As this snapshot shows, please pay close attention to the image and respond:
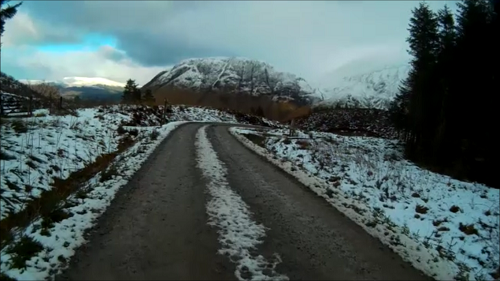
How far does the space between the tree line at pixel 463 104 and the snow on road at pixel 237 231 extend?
13.4 meters

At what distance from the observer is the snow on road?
188 inches

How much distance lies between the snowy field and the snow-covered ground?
4.80 m

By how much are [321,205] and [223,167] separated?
4327 millimetres

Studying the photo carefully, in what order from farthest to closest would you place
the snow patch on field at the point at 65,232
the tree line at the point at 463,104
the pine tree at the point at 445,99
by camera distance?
the pine tree at the point at 445,99, the tree line at the point at 463,104, the snow patch on field at the point at 65,232

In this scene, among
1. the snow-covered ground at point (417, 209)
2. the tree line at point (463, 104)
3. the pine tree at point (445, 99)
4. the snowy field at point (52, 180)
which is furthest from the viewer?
the pine tree at point (445, 99)

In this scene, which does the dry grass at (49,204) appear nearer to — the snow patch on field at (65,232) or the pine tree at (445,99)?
the snow patch on field at (65,232)

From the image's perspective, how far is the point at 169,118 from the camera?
131ft

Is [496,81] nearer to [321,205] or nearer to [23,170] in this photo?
[321,205]

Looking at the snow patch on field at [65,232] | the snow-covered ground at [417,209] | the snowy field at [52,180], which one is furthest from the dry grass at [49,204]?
the snow-covered ground at [417,209]

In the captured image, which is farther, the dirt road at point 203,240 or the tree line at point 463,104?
the tree line at point 463,104

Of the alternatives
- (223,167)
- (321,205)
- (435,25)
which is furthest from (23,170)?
(435,25)

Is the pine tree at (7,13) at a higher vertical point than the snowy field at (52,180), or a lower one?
higher

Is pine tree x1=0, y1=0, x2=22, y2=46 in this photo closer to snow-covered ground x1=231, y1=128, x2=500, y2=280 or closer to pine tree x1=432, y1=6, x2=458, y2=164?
snow-covered ground x1=231, y1=128, x2=500, y2=280

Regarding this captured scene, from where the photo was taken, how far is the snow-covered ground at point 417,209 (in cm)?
628
